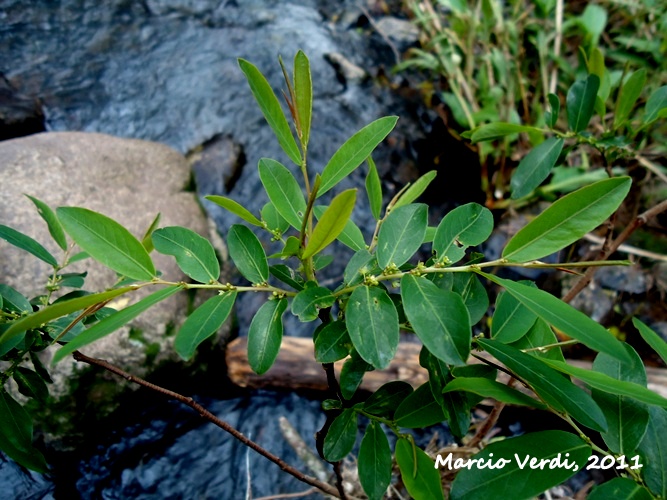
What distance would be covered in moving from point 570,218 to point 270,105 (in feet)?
1.26

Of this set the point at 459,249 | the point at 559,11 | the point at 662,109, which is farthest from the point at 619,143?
the point at 559,11

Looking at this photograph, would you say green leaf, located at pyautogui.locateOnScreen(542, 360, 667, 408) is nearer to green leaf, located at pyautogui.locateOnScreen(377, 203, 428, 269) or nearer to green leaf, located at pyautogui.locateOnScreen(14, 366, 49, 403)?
green leaf, located at pyautogui.locateOnScreen(377, 203, 428, 269)

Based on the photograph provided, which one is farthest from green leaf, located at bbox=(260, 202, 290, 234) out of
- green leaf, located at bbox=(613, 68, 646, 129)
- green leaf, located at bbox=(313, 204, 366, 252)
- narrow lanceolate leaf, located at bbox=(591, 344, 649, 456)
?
green leaf, located at bbox=(613, 68, 646, 129)

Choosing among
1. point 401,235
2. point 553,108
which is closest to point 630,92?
point 553,108

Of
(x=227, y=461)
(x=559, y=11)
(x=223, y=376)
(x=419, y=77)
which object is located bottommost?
(x=227, y=461)

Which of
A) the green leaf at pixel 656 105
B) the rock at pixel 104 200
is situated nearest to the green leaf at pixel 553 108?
the green leaf at pixel 656 105

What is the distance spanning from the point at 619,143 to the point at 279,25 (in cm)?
359

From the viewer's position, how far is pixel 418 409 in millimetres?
717

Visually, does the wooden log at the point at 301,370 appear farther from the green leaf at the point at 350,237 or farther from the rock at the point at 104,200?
the green leaf at the point at 350,237

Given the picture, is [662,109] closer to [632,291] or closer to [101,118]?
[632,291]

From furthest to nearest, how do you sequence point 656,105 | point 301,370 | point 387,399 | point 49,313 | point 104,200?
1. point 104,200
2. point 301,370
3. point 656,105
4. point 387,399
5. point 49,313

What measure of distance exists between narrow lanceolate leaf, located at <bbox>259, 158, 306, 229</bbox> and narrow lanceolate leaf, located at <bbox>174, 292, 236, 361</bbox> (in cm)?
14

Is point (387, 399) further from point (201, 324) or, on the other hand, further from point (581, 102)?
point (581, 102)

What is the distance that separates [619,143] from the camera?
95 cm
